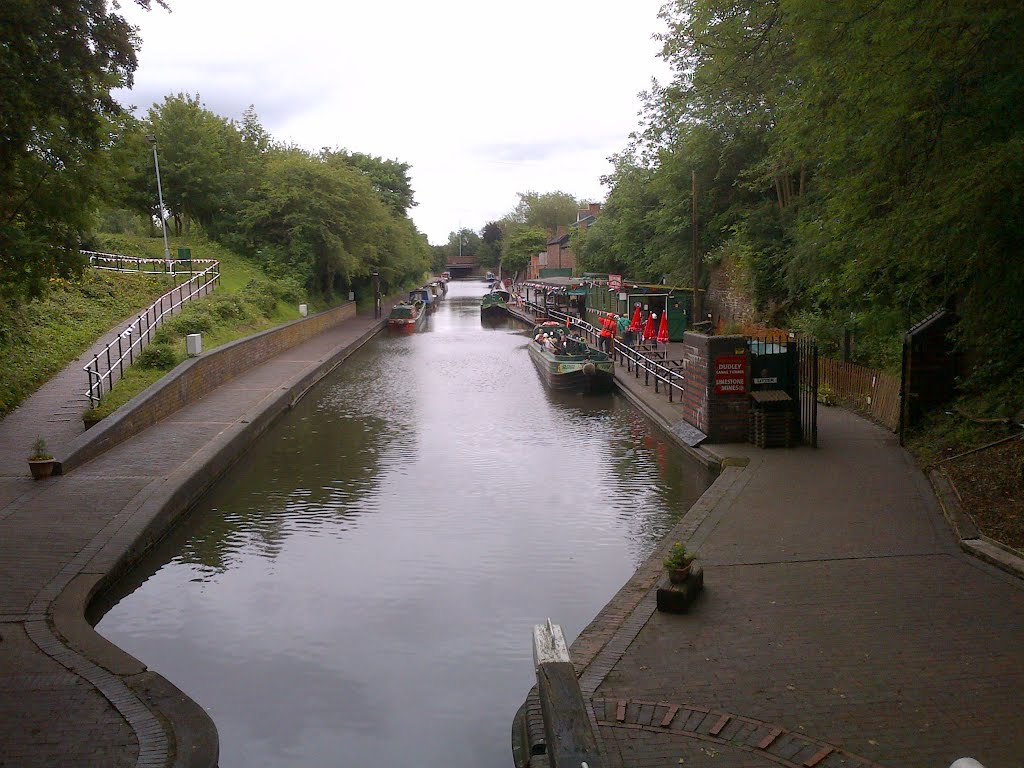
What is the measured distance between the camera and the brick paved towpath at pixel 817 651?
5141 mm

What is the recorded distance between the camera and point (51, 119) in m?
11.4

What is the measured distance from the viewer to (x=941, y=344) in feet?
45.8

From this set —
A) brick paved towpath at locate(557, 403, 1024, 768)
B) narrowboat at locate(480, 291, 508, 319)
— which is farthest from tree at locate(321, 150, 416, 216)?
brick paved towpath at locate(557, 403, 1024, 768)

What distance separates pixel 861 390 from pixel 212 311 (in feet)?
65.8

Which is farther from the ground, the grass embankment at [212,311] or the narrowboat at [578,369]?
the grass embankment at [212,311]

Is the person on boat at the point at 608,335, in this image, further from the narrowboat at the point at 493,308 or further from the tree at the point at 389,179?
the tree at the point at 389,179

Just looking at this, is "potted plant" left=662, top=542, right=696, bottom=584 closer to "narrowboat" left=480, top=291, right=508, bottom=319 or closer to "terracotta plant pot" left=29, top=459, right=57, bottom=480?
"terracotta plant pot" left=29, top=459, right=57, bottom=480

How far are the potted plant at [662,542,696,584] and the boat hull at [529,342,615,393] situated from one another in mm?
16026

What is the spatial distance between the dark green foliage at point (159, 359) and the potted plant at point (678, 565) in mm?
14810

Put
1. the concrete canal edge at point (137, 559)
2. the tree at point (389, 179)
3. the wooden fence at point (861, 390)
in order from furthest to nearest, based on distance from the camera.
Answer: the tree at point (389, 179) → the wooden fence at point (861, 390) → the concrete canal edge at point (137, 559)

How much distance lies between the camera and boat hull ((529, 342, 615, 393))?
Result: 77.2 ft

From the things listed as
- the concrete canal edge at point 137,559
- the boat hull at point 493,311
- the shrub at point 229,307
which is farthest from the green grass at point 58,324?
the boat hull at point 493,311

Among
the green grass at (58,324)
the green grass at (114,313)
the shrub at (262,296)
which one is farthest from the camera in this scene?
the shrub at (262,296)

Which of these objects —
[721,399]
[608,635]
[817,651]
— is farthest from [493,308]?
[817,651]
